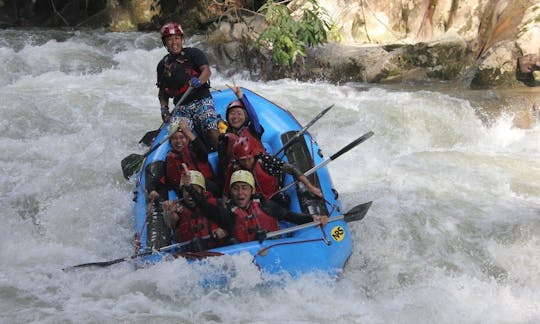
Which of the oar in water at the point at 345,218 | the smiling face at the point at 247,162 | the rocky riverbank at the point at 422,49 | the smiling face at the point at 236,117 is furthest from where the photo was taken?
the rocky riverbank at the point at 422,49

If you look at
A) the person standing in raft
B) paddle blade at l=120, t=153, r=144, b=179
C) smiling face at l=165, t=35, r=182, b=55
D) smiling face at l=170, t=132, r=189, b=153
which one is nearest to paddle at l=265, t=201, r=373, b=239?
smiling face at l=170, t=132, r=189, b=153

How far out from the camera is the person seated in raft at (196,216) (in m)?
3.28

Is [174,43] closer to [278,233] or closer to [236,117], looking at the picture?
[236,117]

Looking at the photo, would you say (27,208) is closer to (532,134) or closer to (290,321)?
(290,321)

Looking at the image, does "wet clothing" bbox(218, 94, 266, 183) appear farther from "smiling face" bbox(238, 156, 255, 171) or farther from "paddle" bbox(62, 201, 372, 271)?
"paddle" bbox(62, 201, 372, 271)

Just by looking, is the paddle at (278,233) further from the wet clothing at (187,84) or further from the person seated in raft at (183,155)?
the wet clothing at (187,84)

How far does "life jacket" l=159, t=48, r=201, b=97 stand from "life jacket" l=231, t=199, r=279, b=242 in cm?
127

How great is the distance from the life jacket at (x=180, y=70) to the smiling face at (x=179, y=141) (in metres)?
0.63

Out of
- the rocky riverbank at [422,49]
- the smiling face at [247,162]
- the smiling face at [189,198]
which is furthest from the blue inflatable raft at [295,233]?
the rocky riverbank at [422,49]

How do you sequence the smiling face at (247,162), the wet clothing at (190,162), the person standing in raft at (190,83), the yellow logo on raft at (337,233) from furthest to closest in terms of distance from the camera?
the person standing in raft at (190,83) → the wet clothing at (190,162) → the smiling face at (247,162) → the yellow logo on raft at (337,233)

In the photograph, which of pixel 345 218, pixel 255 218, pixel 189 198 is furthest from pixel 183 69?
pixel 345 218

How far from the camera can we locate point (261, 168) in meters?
3.64

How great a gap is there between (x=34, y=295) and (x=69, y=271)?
10.7 inches

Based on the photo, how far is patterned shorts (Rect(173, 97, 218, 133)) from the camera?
4.15 meters
